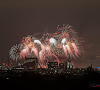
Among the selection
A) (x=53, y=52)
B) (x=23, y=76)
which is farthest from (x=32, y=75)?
(x=53, y=52)

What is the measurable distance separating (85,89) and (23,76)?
1422 centimetres

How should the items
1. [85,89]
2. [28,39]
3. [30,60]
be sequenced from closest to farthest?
[85,89] < [28,39] < [30,60]

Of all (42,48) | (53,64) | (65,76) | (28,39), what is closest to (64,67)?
(53,64)

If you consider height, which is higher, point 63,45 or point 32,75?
point 63,45

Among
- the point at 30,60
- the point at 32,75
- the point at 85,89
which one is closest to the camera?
the point at 85,89

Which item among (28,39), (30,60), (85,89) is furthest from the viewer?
(30,60)

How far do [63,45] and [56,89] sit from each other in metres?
27.1

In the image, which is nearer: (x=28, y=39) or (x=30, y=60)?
(x=28, y=39)

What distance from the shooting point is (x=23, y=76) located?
39906 mm

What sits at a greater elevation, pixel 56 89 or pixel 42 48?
pixel 42 48

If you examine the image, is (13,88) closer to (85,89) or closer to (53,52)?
(85,89)

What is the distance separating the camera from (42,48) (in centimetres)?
5722

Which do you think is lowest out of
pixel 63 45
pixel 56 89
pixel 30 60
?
pixel 56 89

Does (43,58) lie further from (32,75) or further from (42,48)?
(32,75)
